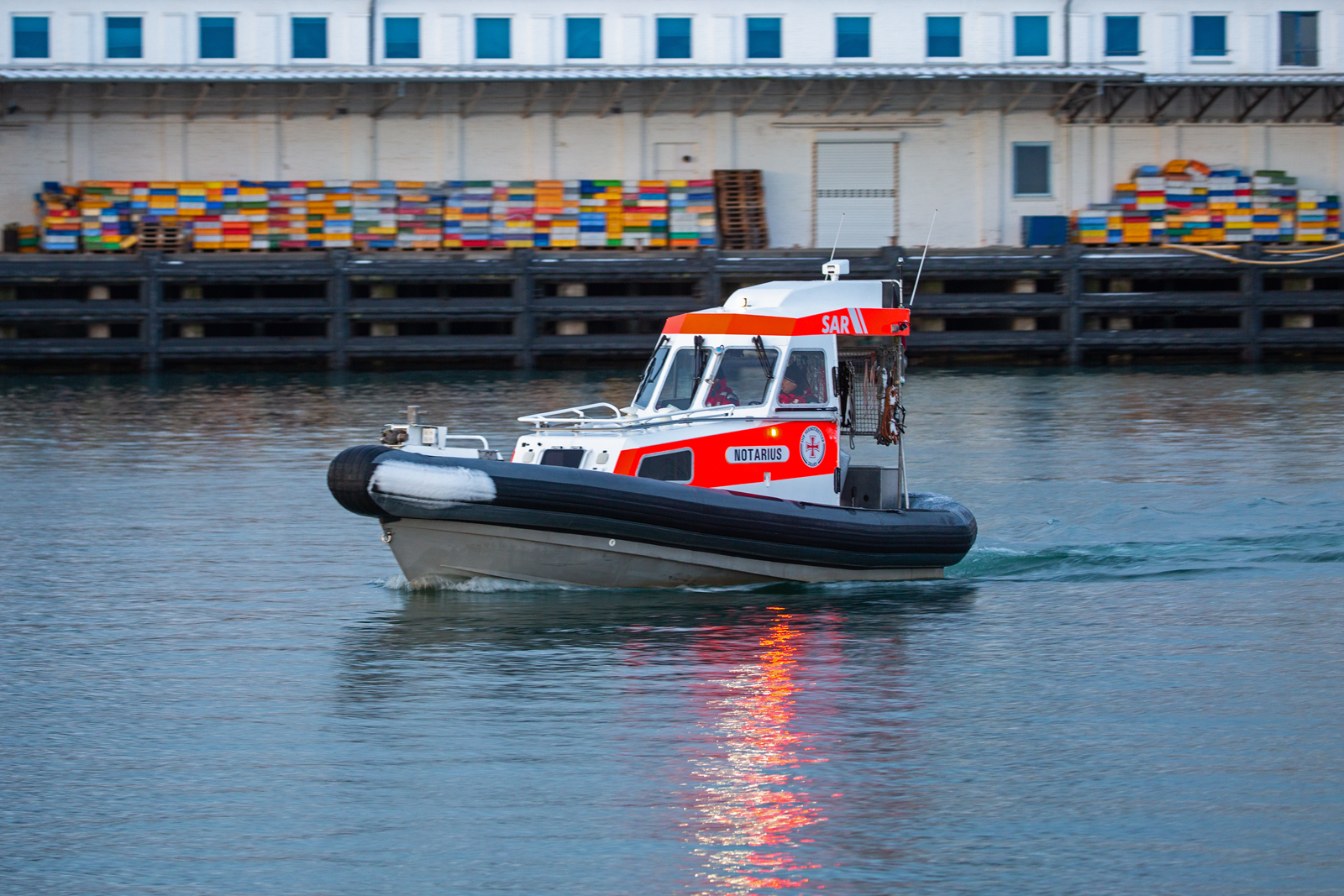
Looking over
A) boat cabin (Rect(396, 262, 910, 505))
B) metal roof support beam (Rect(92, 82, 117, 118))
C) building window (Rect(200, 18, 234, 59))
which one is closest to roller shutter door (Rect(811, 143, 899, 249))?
building window (Rect(200, 18, 234, 59))

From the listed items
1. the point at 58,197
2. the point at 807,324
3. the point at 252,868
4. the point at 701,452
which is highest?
the point at 58,197

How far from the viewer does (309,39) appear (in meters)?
36.5

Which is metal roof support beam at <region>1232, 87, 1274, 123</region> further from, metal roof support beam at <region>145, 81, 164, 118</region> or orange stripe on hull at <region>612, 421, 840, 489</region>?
orange stripe on hull at <region>612, 421, 840, 489</region>

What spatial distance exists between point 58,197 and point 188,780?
96.5ft

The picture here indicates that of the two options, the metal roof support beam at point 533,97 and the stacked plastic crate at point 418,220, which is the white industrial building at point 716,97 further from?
the stacked plastic crate at point 418,220

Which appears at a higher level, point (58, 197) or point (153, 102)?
point (153, 102)

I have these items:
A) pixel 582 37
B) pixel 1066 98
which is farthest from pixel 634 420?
pixel 1066 98

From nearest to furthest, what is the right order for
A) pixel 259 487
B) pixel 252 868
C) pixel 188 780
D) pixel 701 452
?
pixel 252 868 → pixel 188 780 → pixel 701 452 → pixel 259 487

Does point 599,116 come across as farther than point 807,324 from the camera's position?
Yes

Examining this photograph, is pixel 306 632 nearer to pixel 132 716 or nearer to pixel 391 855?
pixel 132 716

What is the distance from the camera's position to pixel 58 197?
115 ft

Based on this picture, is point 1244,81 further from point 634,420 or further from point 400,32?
point 634,420

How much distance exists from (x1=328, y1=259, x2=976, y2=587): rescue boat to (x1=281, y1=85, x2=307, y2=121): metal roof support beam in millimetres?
25146

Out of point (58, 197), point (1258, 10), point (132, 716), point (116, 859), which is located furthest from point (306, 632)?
point (1258, 10)
